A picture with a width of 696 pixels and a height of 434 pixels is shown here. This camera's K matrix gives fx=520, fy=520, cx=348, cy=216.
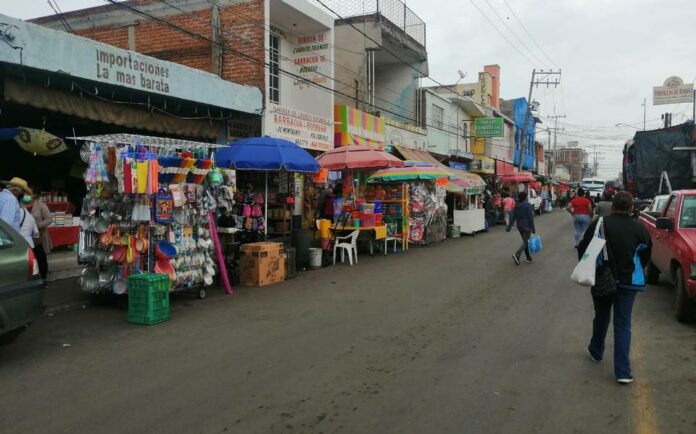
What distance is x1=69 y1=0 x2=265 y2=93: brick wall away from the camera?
534 inches

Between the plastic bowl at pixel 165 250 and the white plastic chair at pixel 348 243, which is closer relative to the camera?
Result: the plastic bowl at pixel 165 250

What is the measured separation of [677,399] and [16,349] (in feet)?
A: 21.9

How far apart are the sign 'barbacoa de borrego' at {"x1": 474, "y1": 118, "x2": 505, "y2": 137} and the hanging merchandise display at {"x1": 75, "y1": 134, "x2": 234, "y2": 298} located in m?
26.1

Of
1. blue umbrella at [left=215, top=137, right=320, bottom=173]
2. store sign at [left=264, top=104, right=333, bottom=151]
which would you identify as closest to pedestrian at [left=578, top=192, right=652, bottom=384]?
blue umbrella at [left=215, top=137, right=320, bottom=173]

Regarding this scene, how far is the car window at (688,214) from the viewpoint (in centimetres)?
761

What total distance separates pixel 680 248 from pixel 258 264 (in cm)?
682

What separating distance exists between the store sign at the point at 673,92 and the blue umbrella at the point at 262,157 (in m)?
39.1

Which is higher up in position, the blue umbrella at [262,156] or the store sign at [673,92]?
the store sign at [673,92]

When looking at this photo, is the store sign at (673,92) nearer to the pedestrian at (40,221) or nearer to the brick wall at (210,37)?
the brick wall at (210,37)

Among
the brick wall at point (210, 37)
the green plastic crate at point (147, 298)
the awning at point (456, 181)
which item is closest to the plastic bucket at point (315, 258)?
the brick wall at point (210, 37)

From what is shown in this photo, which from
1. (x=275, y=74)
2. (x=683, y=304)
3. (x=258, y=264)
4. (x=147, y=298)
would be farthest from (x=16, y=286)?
(x=275, y=74)

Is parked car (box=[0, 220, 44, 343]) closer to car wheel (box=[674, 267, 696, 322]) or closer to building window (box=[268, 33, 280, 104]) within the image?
car wheel (box=[674, 267, 696, 322])

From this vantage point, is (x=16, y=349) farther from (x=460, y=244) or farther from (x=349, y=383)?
(x=460, y=244)

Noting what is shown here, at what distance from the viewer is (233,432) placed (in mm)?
3781
